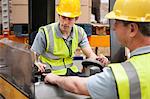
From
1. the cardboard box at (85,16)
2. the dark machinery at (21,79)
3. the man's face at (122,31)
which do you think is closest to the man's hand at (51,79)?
the dark machinery at (21,79)

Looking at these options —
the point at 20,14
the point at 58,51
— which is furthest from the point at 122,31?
the point at 20,14

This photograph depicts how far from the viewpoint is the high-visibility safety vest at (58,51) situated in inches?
139

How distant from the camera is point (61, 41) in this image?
11.7 ft

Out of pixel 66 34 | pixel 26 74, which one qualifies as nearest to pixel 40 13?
pixel 66 34

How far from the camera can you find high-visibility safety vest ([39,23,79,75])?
11.6 feet

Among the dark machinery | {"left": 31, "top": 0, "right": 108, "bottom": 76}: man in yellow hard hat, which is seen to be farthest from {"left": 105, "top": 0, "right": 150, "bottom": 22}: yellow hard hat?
{"left": 31, "top": 0, "right": 108, "bottom": 76}: man in yellow hard hat

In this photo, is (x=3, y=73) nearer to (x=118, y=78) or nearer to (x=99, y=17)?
(x=118, y=78)

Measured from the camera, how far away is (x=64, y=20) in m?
3.46

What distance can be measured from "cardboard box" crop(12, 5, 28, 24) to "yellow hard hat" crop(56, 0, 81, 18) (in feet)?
5.43

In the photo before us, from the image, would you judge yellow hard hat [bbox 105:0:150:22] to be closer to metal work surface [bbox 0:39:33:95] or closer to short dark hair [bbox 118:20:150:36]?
short dark hair [bbox 118:20:150:36]

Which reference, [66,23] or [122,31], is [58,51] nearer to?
[66,23]

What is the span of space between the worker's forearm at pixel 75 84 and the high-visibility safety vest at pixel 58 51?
5.04 feet

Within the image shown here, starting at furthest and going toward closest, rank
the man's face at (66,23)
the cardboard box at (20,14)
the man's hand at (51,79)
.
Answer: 1. the cardboard box at (20,14)
2. the man's face at (66,23)
3. the man's hand at (51,79)

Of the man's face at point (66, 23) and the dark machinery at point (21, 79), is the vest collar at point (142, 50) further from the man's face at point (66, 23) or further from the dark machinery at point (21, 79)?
the man's face at point (66, 23)
